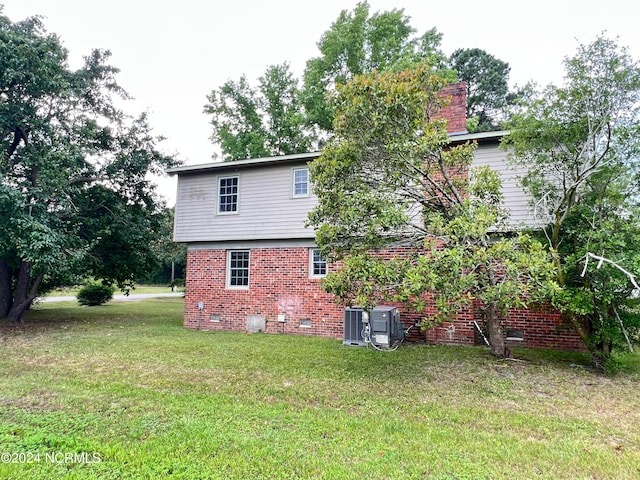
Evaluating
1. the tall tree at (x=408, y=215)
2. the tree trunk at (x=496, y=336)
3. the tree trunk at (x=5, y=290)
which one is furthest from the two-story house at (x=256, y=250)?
the tree trunk at (x=5, y=290)

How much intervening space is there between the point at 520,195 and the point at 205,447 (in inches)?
319

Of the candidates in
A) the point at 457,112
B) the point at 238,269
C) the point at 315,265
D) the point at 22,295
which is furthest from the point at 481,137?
the point at 22,295

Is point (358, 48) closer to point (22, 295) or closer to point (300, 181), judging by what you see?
point (300, 181)

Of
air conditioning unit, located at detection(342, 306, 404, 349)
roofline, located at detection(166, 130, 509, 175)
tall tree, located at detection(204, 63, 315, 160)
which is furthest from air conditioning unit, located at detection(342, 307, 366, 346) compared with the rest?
tall tree, located at detection(204, 63, 315, 160)

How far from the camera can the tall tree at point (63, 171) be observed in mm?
9672

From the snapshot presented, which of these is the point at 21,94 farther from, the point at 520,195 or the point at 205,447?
the point at 520,195

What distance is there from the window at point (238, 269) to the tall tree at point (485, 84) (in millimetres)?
23550

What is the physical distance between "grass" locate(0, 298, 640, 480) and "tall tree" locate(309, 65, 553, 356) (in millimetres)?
1215

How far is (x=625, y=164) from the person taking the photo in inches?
241

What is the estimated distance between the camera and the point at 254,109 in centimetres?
2302

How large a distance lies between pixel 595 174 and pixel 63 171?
12083mm

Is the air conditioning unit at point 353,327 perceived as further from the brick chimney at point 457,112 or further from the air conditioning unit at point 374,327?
the brick chimney at point 457,112

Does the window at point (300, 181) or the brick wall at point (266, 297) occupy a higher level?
the window at point (300, 181)

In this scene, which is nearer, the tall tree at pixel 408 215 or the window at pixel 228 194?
the tall tree at pixel 408 215
